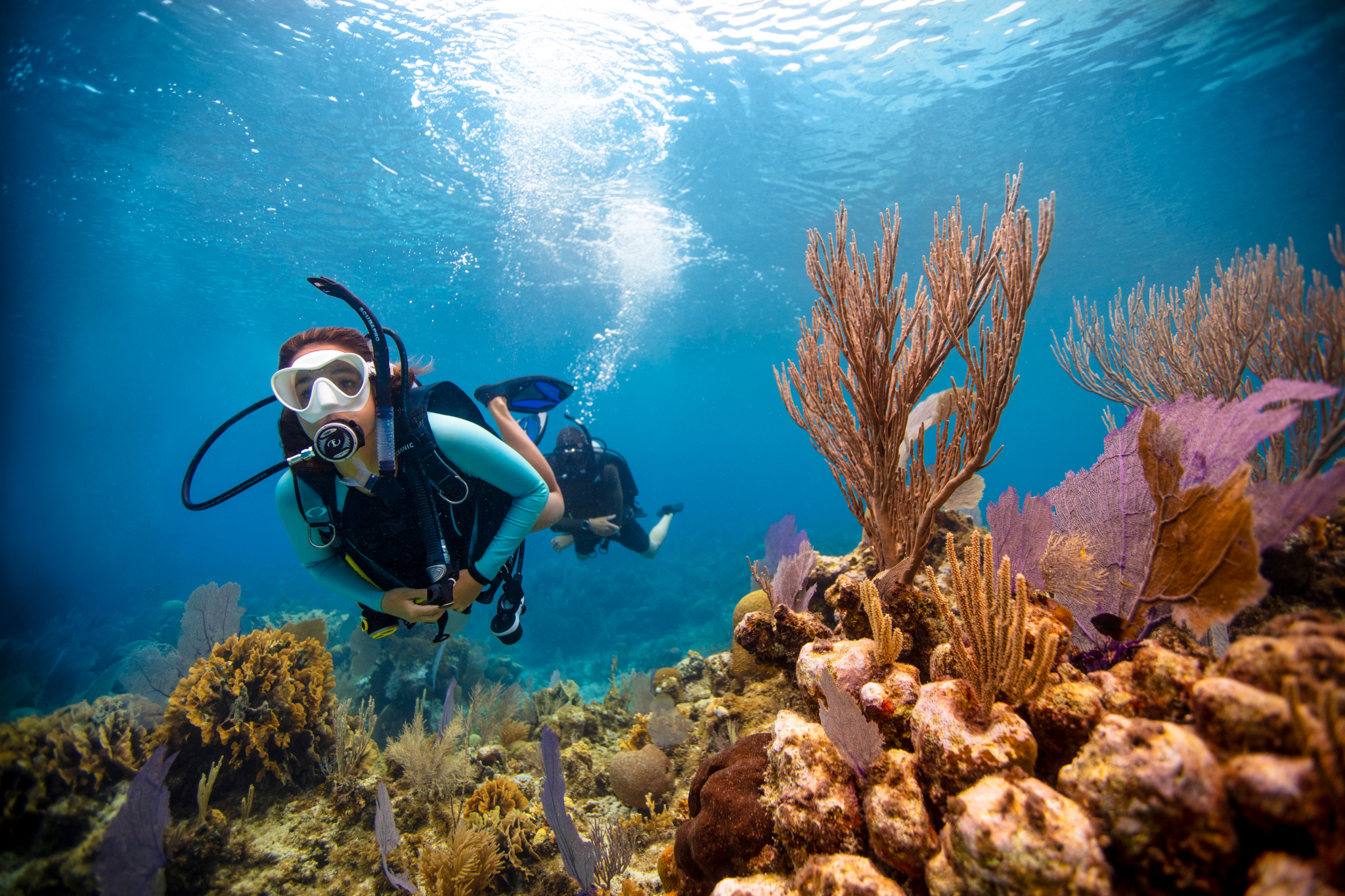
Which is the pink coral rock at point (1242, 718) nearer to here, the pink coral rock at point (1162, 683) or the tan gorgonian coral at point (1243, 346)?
the pink coral rock at point (1162, 683)

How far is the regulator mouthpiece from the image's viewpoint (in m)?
2.42

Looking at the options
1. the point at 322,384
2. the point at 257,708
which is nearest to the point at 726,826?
the point at 322,384

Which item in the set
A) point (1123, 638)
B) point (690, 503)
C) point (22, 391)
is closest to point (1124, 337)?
point (1123, 638)

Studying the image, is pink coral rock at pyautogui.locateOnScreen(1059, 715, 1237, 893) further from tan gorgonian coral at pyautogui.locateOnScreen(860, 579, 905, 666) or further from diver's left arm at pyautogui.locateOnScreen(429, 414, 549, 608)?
diver's left arm at pyautogui.locateOnScreen(429, 414, 549, 608)

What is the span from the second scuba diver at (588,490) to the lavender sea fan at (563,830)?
5427mm

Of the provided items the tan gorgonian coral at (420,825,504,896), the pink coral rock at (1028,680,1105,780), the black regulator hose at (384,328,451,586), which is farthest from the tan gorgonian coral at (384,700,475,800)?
the pink coral rock at (1028,680,1105,780)

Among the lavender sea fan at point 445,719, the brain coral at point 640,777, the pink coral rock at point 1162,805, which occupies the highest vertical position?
the lavender sea fan at point 445,719

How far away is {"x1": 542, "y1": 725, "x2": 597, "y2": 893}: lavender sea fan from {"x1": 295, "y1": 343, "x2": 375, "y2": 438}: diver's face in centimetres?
223

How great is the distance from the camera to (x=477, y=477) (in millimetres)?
3217

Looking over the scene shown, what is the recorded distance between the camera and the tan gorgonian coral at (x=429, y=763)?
3723 mm

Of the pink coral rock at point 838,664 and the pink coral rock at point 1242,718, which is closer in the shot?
the pink coral rock at point 1242,718

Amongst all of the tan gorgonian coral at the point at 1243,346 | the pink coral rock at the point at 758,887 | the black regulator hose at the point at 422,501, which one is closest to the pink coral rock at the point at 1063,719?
the pink coral rock at the point at 758,887

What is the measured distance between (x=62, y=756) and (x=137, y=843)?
53.3 inches

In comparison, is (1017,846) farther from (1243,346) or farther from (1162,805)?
(1243,346)
